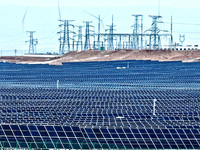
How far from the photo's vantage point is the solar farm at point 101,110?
37.4 m

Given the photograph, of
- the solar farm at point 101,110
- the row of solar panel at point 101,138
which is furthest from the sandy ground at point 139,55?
the row of solar panel at point 101,138

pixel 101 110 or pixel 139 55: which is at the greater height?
pixel 139 55

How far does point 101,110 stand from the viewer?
5059 centimetres

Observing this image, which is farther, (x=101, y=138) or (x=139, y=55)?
(x=139, y=55)

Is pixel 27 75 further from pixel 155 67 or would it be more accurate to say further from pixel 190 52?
pixel 190 52

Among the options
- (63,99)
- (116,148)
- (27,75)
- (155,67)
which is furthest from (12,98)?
(155,67)

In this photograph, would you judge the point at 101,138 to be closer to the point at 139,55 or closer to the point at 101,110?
the point at 101,110

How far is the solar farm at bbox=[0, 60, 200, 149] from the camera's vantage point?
3741 cm

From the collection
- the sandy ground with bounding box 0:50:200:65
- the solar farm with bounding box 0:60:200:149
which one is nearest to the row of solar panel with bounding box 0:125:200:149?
the solar farm with bounding box 0:60:200:149

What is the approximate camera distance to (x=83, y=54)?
16488cm

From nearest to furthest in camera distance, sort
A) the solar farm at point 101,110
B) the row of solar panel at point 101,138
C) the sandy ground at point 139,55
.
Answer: the row of solar panel at point 101,138
the solar farm at point 101,110
the sandy ground at point 139,55

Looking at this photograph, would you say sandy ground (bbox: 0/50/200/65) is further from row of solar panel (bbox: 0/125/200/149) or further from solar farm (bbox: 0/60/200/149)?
row of solar panel (bbox: 0/125/200/149)

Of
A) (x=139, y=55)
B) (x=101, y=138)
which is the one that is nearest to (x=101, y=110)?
(x=101, y=138)

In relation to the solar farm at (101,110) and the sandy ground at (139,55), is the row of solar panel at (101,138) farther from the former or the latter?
the sandy ground at (139,55)
